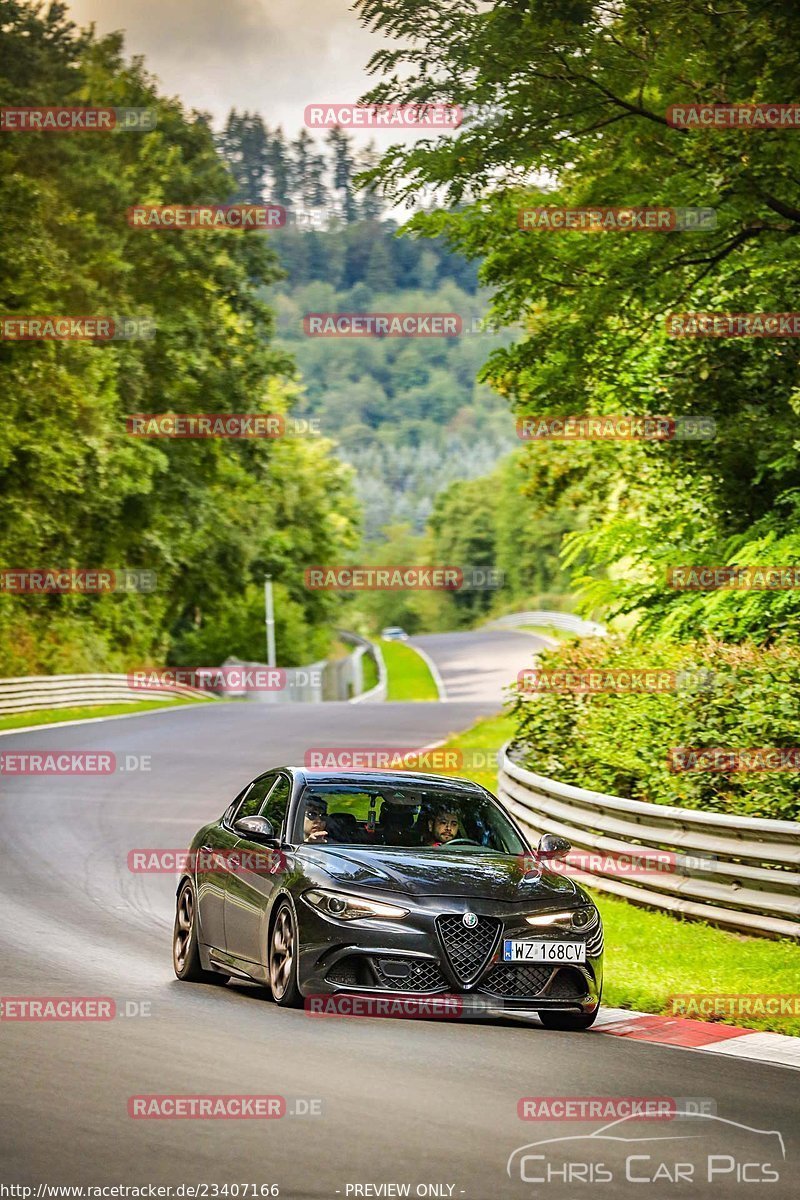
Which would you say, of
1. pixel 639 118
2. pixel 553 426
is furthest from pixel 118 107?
pixel 639 118

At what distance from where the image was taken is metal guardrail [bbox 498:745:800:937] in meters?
12.1

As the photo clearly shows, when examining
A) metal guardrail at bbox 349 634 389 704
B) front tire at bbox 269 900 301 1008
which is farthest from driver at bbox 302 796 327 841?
metal guardrail at bbox 349 634 389 704

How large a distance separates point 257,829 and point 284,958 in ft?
2.62

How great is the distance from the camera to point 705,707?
47.5 ft

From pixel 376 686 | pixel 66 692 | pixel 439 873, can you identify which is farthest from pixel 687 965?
pixel 376 686

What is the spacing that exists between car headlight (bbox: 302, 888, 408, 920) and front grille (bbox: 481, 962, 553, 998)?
65 centimetres

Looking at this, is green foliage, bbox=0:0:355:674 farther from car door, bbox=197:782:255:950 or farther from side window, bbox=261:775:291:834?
side window, bbox=261:775:291:834

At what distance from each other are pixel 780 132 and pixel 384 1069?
11.7 metres

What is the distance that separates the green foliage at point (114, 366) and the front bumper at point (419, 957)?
35.5m

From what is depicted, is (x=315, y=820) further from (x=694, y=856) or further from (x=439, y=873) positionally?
(x=694, y=856)

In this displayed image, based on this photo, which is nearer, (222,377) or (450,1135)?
(450,1135)

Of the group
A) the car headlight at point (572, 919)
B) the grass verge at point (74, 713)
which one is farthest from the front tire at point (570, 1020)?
the grass verge at point (74, 713)

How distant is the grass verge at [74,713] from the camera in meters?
39.0

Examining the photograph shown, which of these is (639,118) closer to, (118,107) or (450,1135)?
(450,1135)
